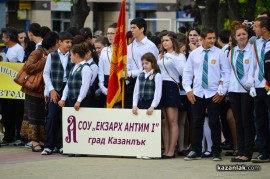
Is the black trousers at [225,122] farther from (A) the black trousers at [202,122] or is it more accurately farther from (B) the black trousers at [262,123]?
(B) the black trousers at [262,123]

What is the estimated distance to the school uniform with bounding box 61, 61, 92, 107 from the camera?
15.3m

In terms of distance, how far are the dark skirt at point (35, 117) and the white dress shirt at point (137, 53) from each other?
1.84 metres

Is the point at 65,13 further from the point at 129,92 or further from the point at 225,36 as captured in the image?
the point at 129,92

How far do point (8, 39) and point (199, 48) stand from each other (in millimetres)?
4664

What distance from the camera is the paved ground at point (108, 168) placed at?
13102mm

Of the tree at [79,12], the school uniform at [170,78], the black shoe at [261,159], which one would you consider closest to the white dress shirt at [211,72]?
the school uniform at [170,78]

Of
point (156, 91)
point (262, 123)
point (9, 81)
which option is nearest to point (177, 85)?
point (156, 91)

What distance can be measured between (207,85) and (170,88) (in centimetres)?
74

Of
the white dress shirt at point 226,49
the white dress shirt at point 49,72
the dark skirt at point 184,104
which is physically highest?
the white dress shirt at point 226,49

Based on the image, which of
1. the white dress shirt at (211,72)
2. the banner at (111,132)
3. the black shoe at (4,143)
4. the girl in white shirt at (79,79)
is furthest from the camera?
the black shoe at (4,143)

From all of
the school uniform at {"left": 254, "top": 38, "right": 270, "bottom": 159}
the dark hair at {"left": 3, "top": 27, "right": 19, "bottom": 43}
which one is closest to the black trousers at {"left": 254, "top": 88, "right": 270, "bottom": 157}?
the school uniform at {"left": 254, "top": 38, "right": 270, "bottom": 159}

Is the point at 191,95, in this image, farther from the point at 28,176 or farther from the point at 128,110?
the point at 28,176

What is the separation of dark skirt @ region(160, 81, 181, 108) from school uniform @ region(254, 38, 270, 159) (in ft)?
4.64

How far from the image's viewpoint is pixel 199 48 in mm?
14750
